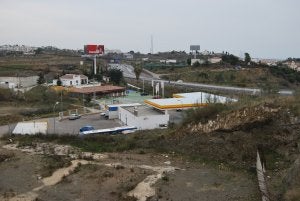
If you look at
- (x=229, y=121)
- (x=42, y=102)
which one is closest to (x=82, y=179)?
(x=229, y=121)

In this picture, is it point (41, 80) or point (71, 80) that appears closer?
point (71, 80)

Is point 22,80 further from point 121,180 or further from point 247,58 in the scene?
point 121,180

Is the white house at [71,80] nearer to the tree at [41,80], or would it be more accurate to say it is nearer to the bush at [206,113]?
the tree at [41,80]

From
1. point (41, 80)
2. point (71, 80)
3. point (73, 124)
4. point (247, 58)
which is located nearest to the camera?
point (73, 124)

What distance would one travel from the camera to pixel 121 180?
47.4 ft

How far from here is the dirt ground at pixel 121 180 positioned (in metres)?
12.9

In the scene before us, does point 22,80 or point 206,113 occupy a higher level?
point 206,113

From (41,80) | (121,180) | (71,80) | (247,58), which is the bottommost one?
(121,180)

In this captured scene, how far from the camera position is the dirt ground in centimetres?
1293

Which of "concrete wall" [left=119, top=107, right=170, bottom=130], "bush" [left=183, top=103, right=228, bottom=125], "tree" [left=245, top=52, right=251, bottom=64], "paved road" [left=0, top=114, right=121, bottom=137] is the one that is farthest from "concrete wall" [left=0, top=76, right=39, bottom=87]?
"bush" [left=183, top=103, right=228, bottom=125]

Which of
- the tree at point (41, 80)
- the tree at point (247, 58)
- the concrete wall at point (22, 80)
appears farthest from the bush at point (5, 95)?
Answer: the tree at point (247, 58)

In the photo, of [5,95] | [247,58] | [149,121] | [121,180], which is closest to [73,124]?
[149,121]

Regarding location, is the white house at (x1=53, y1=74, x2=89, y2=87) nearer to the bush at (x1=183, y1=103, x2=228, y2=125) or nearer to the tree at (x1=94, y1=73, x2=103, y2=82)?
the tree at (x1=94, y1=73, x2=103, y2=82)

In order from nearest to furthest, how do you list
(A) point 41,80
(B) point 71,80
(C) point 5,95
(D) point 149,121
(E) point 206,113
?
(E) point 206,113
(D) point 149,121
(C) point 5,95
(B) point 71,80
(A) point 41,80
